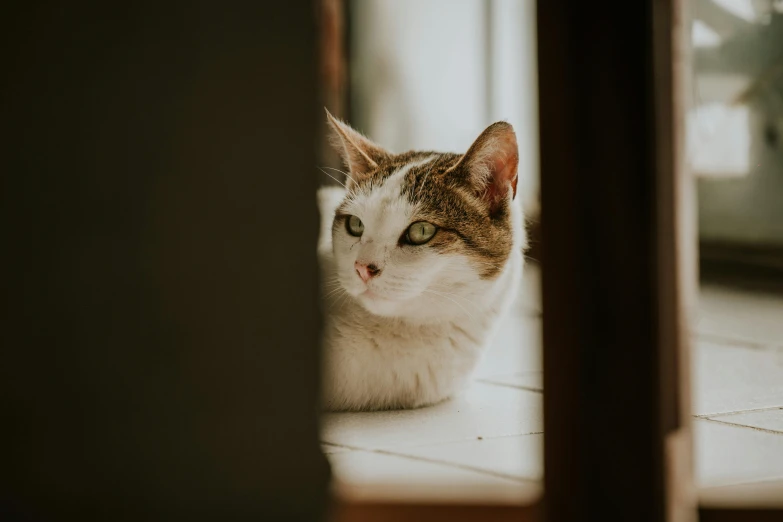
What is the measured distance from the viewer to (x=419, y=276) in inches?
67.8

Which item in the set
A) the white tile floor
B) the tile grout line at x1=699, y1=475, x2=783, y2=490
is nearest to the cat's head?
the white tile floor

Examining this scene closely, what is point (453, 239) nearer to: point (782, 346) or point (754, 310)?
point (782, 346)

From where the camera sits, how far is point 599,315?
926mm

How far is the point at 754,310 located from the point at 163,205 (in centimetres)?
267

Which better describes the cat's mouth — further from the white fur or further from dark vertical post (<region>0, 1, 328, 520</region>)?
dark vertical post (<region>0, 1, 328, 520</region>)

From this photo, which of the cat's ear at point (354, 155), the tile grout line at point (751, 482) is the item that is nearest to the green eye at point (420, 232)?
the cat's ear at point (354, 155)

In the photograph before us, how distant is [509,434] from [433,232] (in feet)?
1.51

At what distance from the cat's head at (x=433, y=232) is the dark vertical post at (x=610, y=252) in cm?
80

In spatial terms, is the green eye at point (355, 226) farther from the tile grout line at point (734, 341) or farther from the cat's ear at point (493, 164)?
the tile grout line at point (734, 341)

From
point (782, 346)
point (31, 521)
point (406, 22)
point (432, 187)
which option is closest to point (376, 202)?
point (432, 187)

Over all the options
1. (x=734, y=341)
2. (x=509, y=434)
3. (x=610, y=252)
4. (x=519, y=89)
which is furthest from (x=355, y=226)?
(x=519, y=89)

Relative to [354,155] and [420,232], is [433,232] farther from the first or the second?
[354,155]

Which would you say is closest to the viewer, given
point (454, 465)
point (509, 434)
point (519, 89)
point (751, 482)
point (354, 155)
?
point (751, 482)

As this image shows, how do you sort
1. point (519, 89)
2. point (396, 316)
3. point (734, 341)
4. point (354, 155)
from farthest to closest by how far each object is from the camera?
point (519, 89), point (734, 341), point (354, 155), point (396, 316)
